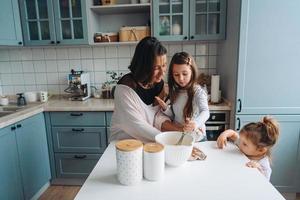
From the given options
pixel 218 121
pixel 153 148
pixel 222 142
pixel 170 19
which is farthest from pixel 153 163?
pixel 170 19

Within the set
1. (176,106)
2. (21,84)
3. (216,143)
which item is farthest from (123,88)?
(21,84)

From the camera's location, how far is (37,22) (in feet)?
7.37

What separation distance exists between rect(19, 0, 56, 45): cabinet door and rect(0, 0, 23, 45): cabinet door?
0.17 ft

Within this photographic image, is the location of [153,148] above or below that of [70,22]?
below

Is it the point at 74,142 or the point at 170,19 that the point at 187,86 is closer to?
the point at 170,19

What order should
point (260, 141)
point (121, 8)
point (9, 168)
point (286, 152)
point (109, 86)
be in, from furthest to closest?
point (109, 86), point (121, 8), point (286, 152), point (9, 168), point (260, 141)

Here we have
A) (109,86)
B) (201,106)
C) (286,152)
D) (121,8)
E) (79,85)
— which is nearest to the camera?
(201,106)

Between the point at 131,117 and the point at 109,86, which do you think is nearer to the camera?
the point at 131,117

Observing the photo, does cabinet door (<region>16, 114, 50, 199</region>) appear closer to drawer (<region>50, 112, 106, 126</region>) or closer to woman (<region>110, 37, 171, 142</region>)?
drawer (<region>50, 112, 106, 126</region>)

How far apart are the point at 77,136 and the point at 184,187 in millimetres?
1657

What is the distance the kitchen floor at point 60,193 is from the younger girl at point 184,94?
1460 mm

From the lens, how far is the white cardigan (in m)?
1.12

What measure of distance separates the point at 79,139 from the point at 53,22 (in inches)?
46.6

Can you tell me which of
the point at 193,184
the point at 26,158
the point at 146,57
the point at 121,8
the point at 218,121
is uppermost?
the point at 121,8
